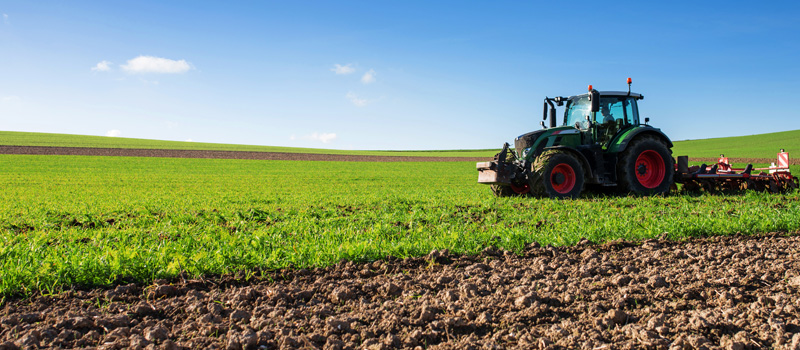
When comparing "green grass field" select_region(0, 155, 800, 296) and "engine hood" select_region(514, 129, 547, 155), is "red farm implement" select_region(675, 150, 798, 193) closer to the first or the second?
"green grass field" select_region(0, 155, 800, 296)

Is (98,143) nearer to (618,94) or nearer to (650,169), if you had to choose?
(618,94)

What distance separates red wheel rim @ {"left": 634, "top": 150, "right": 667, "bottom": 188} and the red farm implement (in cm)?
62

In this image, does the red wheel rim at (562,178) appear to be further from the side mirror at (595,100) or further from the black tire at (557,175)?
the side mirror at (595,100)

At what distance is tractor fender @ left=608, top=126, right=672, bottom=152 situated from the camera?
10.6 meters

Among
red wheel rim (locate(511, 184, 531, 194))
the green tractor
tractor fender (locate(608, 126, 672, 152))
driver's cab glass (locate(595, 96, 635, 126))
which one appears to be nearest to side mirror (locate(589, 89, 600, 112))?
the green tractor

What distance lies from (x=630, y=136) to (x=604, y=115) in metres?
0.76

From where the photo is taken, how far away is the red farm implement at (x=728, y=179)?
11.8 meters

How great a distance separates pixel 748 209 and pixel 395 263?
669 cm

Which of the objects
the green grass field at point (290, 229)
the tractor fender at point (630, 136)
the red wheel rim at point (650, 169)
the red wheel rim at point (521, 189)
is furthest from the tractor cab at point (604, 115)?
the green grass field at point (290, 229)

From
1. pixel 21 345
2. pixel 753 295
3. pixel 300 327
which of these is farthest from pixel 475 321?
pixel 21 345

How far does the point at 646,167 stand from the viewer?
11.5 m

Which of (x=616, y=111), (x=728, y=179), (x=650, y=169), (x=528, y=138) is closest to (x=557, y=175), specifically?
(x=528, y=138)

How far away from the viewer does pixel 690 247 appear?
18.0ft

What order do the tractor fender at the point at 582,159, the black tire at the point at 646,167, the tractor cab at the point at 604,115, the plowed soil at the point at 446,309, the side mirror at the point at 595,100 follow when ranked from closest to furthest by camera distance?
1. the plowed soil at the point at 446,309
2. the side mirror at the point at 595,100
3. the tractor fender at the point at 582,159
4. the black tire at the point at 646,167
5. the tractor cab at the point at 604,115
